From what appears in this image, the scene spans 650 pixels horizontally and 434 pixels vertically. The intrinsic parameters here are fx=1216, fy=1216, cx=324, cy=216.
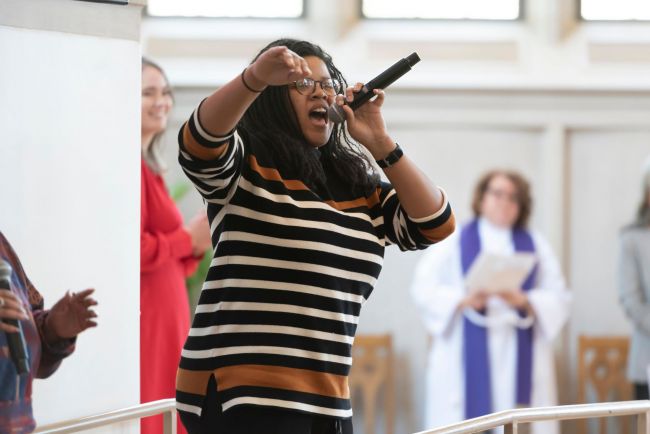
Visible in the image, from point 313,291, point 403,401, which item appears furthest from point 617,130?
point 313,291

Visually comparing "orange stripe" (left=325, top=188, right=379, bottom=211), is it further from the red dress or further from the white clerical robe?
the white clerical robe

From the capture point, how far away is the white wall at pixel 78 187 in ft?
8.03

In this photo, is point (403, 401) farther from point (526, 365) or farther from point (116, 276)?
point (116, 276)

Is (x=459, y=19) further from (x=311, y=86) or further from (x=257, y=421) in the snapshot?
(x=257, y=421)

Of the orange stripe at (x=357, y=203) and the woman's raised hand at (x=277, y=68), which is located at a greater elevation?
the woman's raised hand at (x=277, y=68)

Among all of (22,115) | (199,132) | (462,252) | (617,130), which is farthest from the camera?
(617,130)

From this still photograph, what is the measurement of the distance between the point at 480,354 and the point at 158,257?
2.89m

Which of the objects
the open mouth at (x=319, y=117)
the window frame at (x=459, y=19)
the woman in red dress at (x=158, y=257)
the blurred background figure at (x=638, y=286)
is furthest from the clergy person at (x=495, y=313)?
the open mouth at (x=319, y=117)

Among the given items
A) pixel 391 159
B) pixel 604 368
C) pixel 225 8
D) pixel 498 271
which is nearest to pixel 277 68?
pixel 391 159

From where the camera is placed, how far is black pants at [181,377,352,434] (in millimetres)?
1865

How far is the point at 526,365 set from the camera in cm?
627

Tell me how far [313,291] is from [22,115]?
0.88m

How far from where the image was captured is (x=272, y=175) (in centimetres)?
192

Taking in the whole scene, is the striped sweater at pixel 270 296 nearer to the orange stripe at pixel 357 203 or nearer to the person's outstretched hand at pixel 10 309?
the orange stripe at pixel 357 203
